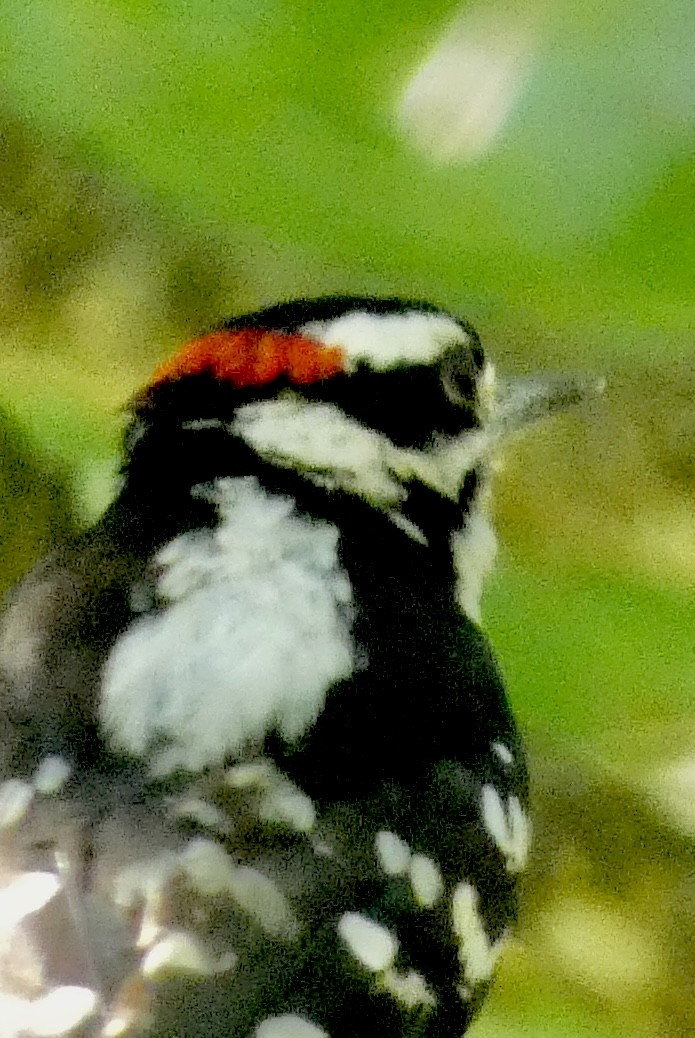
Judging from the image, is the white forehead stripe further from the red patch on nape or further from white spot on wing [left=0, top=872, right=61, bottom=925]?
white spot on wing [left=0, top=872, right=61, bottom=925]

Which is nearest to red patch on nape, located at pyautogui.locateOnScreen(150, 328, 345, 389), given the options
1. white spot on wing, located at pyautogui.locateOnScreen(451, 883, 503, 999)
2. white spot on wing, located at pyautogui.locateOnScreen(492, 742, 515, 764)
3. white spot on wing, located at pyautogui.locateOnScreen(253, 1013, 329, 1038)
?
white spot on wing, located at pyautogui.locateOnScreen(492, 742, 515, 764)

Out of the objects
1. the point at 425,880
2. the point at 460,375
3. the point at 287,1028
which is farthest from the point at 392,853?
the point at 460,375

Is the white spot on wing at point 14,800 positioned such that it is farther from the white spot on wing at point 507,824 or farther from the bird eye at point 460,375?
the bird eye at point 460,375

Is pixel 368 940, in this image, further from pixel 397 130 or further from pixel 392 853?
pixel 397 130

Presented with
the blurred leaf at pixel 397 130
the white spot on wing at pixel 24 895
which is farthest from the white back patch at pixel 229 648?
the blurred leaf at pixel 397 130

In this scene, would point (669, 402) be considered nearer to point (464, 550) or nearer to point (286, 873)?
point (464, 550)
